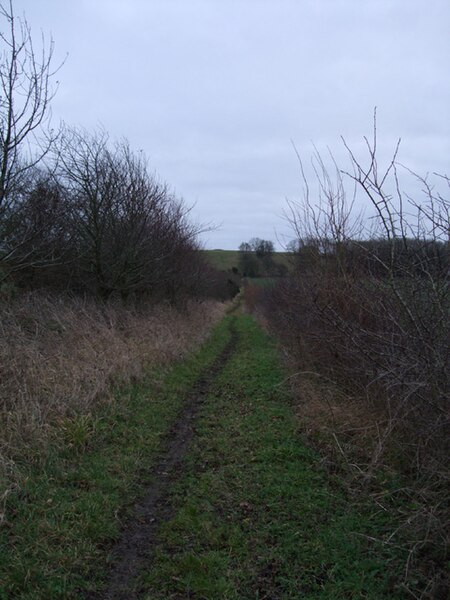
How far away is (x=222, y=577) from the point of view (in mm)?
3740

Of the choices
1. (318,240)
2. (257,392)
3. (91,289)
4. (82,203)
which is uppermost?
(82,203)

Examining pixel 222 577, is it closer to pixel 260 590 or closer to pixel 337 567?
pixel 260 590

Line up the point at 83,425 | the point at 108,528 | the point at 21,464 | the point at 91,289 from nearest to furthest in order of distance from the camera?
the point at 108,528
the point at 21,464
the point at 83,425
the point at 91,289

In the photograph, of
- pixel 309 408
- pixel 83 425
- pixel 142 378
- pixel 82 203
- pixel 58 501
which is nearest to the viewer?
pixel 58 501

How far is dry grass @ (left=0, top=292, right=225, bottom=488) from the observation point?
599 cm

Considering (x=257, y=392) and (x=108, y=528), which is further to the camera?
(x=257, y=392)

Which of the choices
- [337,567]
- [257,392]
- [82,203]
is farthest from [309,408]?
[82,203]

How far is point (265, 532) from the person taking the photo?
440 cm

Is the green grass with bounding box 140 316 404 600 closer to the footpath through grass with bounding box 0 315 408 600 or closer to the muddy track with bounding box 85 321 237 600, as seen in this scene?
the footpath through grass with bounding box 0 315 408 600

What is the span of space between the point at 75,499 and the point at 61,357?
373 centimetres

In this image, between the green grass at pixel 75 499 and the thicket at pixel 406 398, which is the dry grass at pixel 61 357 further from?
the thicket at pixel 406 398

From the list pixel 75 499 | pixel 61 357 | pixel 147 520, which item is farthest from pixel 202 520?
pixel 61 357

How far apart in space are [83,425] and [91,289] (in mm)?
10157

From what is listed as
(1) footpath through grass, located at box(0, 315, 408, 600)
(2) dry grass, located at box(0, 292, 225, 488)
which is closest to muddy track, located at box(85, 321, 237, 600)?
(1) footpath through grass, located at box(0, 315, 408, 600)
